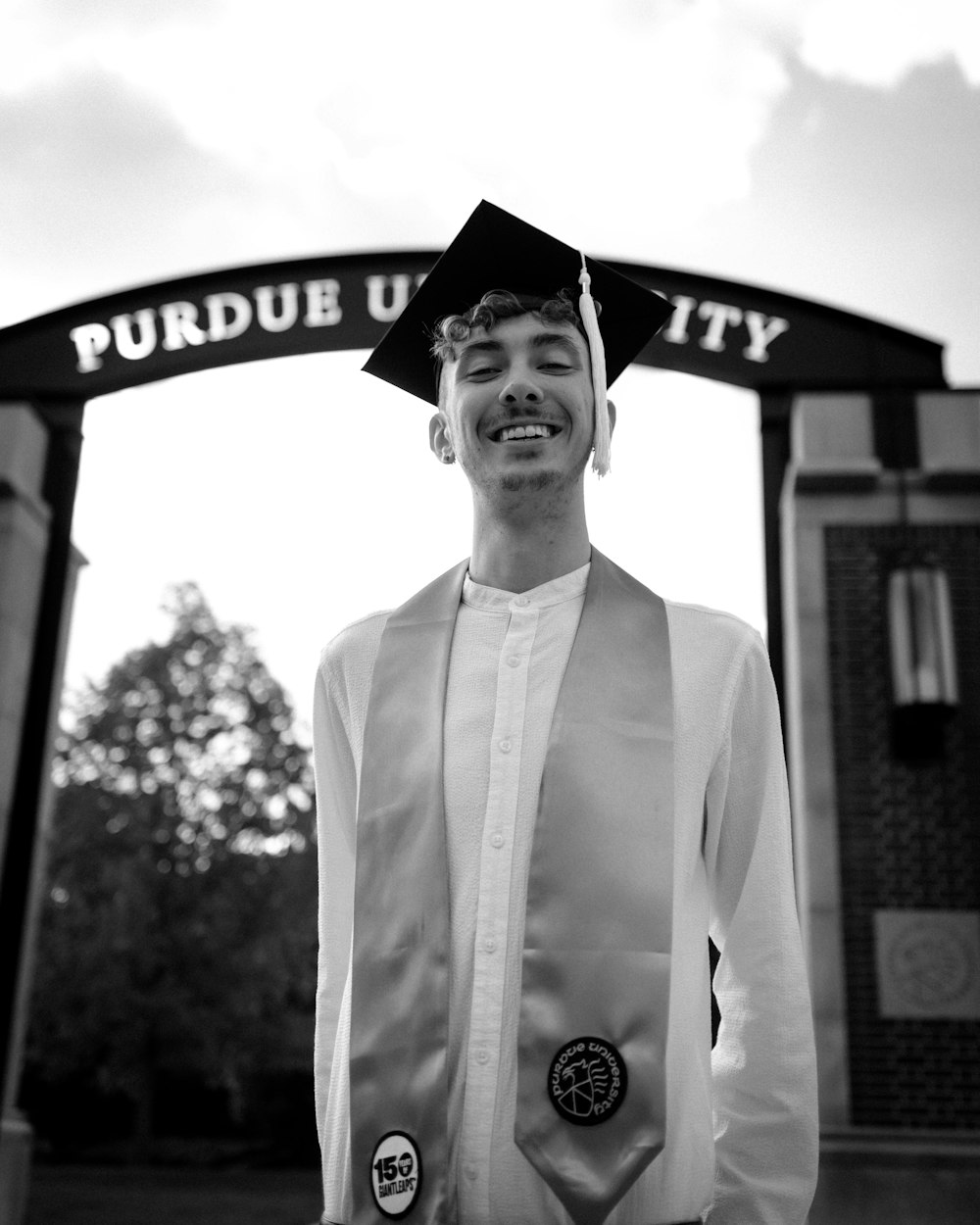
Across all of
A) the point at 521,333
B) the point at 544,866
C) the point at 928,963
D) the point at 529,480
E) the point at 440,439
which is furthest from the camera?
the point at 928,963

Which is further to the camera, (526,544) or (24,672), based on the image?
(24,672)

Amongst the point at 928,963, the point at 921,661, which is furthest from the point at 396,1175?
the point at 921,661

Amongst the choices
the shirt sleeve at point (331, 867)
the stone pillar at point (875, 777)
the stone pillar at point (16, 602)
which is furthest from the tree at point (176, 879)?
the shirt sleeve at point (331, 867)

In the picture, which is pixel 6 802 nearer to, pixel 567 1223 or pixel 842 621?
pixel 842 621

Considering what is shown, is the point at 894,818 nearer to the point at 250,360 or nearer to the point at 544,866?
the point at 250,360

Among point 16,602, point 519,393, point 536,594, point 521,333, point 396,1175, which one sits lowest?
point 396,1175

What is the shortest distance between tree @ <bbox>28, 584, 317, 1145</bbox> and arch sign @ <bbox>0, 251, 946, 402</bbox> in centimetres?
1296

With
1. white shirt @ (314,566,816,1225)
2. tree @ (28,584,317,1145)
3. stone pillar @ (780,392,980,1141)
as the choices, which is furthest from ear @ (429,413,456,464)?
tree @ (28,584,317,1145)

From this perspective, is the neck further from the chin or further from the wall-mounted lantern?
the wall-mounted lantern

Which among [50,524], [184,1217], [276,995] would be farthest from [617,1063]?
[276,995]

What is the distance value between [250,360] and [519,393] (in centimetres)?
680

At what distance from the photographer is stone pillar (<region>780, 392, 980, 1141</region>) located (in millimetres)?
6676

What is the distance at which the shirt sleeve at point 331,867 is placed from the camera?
6.35 feet

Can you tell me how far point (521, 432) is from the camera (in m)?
1.98
